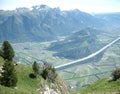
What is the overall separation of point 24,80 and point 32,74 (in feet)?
22.7

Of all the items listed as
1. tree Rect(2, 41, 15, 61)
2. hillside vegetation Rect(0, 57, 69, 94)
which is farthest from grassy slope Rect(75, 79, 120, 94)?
tree Rect(2, 41, 15, 61)

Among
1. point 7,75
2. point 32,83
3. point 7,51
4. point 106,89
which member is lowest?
point 32,83

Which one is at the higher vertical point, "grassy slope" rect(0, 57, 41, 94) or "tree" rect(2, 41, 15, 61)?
"tree" rect(2, 41, 15, 61)

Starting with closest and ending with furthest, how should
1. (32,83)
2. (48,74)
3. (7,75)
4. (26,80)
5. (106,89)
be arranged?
(106,89) → (7,75) → (26,80) → (32,83) → (48,74)

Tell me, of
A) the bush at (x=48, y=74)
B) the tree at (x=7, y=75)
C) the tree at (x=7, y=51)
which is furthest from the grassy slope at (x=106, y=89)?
the tree at (x=7, y=51)

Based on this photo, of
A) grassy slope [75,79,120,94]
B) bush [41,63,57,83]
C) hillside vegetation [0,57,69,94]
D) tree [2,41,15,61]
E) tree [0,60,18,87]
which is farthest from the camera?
bush [41,63,57,83]

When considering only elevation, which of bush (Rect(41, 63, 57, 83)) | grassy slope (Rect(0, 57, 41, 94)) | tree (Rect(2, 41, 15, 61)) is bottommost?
bush (Rect(41, 63, 57, 83))

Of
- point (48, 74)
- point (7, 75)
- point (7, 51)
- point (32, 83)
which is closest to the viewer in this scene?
point (7, 75)

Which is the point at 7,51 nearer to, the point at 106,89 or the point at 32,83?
the point at 32,83

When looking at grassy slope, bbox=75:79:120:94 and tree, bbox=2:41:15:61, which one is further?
tree, bbox=2:41:15:61

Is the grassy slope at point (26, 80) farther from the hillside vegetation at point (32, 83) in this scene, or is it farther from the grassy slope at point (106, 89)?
the grassy slope at point (106, 89)

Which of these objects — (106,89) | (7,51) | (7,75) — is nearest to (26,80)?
(7,51)

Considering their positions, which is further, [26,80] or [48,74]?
[48,74]

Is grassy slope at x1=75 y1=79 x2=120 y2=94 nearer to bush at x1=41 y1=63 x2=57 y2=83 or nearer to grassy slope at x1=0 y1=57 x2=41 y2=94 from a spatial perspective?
grassy slope at x1=0 y1=57 x2=41 y2=94
